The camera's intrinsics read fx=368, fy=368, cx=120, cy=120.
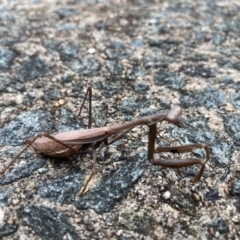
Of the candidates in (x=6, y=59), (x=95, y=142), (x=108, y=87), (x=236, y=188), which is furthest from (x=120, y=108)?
(x=6, y=59)

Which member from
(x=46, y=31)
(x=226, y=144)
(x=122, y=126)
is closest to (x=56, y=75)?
(x=46, y=31)

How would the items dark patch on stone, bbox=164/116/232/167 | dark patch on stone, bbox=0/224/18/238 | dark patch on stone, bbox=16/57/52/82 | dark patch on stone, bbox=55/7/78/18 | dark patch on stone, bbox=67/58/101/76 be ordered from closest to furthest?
1. dark patch on stone, bbox=0/224/18/238
2. dark patch on stone, bbox=164/116/232/167
3. dark patch on stone, bbox=16/57/52/82
4. dark patch on stone, bbox=67/58/101/76
5. dark patch on stone, bbox=55/7/78/18

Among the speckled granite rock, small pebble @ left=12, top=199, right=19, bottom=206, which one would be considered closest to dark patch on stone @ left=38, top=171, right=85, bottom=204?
the speckled granite rock

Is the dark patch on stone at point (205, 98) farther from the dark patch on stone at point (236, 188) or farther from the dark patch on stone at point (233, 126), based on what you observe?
the dark patch on stone at point (236, 188)

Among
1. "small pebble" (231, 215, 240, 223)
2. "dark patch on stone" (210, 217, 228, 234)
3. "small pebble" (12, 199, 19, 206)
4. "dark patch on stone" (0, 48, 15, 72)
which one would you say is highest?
"dark patch on stone" (0, 48, 15, 72)

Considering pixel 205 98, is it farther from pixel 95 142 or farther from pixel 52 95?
pixel 52 95

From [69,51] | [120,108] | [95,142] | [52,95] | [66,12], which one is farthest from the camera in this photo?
[66,12]

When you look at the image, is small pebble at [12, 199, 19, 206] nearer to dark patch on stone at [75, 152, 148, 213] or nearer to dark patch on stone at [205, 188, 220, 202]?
dark patch on stone at [75, 152, 148, 213]

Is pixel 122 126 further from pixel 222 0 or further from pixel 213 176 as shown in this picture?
pixel 222 0

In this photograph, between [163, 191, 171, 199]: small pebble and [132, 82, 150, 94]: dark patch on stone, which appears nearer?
[163, 191, 171, 199]: small pebble

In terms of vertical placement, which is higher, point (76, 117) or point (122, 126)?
point (122, 126)

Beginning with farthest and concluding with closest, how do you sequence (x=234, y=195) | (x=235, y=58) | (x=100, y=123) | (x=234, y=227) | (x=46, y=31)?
(x=46, y=31) < (x=235, y=58) < (x=100, y=123) < (x=234, y=195) < (x=234, y=227)
